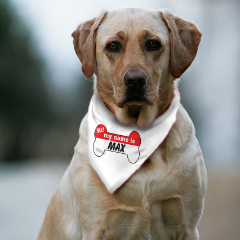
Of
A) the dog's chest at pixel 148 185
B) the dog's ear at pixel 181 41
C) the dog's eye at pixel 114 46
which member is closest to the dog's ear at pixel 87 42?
the dog's eye at pixel 114 46

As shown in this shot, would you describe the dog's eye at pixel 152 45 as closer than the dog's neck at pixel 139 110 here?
Yes

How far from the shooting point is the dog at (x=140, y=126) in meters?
2.58

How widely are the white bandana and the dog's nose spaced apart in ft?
1.41

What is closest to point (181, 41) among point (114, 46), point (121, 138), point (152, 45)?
point (152, 45)

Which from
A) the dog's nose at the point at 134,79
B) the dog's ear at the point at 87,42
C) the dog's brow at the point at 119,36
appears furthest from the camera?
the dog's ear at the point at 87,42

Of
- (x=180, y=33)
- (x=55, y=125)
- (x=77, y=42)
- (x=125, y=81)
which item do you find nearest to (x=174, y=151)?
(x=125, y=81)

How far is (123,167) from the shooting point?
280 cm

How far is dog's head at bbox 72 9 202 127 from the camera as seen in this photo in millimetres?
2605

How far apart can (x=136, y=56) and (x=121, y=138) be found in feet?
2.11

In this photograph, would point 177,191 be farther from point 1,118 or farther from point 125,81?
point 1,118

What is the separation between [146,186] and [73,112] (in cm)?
1320

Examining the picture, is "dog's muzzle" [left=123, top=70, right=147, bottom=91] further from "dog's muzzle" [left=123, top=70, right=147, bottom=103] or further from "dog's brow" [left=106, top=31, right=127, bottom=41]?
"dog's brow" [left=106, top=31, right=127, bottom=41]

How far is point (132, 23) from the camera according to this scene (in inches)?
108

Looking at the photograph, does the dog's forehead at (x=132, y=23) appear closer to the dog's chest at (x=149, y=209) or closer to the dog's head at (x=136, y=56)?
the dog's head at (x=136, y=56)
